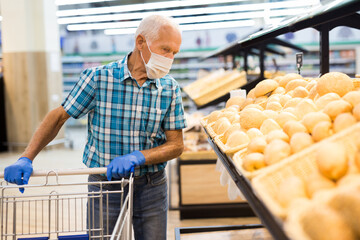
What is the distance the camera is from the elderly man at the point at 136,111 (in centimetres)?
179

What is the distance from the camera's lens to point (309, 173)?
860 millimetres

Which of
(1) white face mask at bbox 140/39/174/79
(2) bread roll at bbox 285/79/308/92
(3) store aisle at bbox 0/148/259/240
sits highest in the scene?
(1) white face mask at bbox 140/39/174/79

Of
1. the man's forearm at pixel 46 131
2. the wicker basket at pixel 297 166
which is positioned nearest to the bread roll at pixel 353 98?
the wicker basket at pixel 297 166

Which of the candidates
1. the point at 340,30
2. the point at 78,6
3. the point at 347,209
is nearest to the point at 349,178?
the point at 347,209

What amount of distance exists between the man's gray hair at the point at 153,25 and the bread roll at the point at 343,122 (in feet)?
3.35

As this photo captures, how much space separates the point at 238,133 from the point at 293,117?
0.19 meters

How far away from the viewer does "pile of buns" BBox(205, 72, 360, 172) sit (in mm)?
962

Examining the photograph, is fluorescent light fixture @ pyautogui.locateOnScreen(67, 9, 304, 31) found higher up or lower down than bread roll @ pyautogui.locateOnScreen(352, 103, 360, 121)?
higher up

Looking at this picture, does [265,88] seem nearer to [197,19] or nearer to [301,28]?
[301,28]

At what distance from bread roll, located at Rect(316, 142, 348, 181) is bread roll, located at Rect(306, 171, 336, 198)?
0.01 metres

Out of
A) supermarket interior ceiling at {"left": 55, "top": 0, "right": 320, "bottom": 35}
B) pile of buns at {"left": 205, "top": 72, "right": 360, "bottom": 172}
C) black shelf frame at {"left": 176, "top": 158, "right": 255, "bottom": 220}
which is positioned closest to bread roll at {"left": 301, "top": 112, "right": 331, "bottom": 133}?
pile of buns at {"left": 205, "top": 72, "right": 360, "bottom": 172}

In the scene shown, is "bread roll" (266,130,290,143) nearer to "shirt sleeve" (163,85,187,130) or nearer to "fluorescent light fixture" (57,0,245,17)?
"shirt sleeve" (163,85,187,130)

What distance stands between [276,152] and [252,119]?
38cm

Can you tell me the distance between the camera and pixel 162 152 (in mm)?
1828
